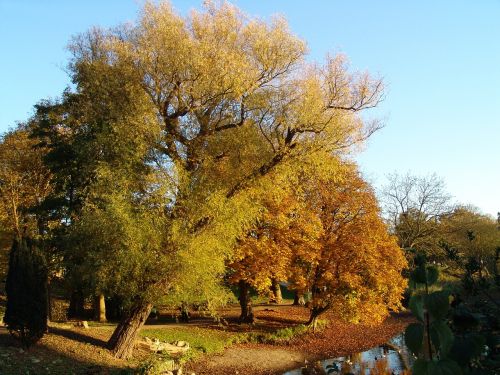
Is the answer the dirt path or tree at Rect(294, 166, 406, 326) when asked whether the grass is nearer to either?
the dirt path

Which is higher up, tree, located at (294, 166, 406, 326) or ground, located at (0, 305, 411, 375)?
tree, located at (294, 166, 406, 326)

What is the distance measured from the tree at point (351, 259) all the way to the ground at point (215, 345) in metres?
2.24

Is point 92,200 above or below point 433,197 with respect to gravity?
below

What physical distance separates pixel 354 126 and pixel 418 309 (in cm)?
1759

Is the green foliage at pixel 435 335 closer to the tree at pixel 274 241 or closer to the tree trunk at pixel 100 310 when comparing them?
the tree at pixel 274 241

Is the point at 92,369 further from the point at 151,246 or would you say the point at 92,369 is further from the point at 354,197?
the point at 354,197

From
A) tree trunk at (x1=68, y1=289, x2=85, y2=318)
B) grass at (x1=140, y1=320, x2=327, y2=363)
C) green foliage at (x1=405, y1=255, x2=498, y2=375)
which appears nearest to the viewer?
green foliage at (x1=405, y1=255, x2=498, y2=375)

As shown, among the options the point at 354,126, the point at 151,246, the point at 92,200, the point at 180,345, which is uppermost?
the point at 354,126

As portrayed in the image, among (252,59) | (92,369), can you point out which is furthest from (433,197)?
(92,369)

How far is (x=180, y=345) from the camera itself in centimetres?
1892

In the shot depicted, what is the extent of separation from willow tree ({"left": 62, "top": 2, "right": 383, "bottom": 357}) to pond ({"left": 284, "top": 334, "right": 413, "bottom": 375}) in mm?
6199

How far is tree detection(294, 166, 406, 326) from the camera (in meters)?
23.3

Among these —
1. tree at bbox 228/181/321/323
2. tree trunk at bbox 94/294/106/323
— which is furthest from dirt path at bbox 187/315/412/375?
tree trunk at bbox 94/294/106/323

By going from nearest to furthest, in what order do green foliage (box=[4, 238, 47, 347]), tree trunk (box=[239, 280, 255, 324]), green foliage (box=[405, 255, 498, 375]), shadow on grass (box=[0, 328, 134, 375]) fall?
1. green foliage (box=[405, 255, 498, 375])
2. shadow on grass (box=[0, 328, 134, 375])
3. green foliage (box=[4, 238, 47, 347])
4. tree trunk (box=[239, 280, 255, 324])
